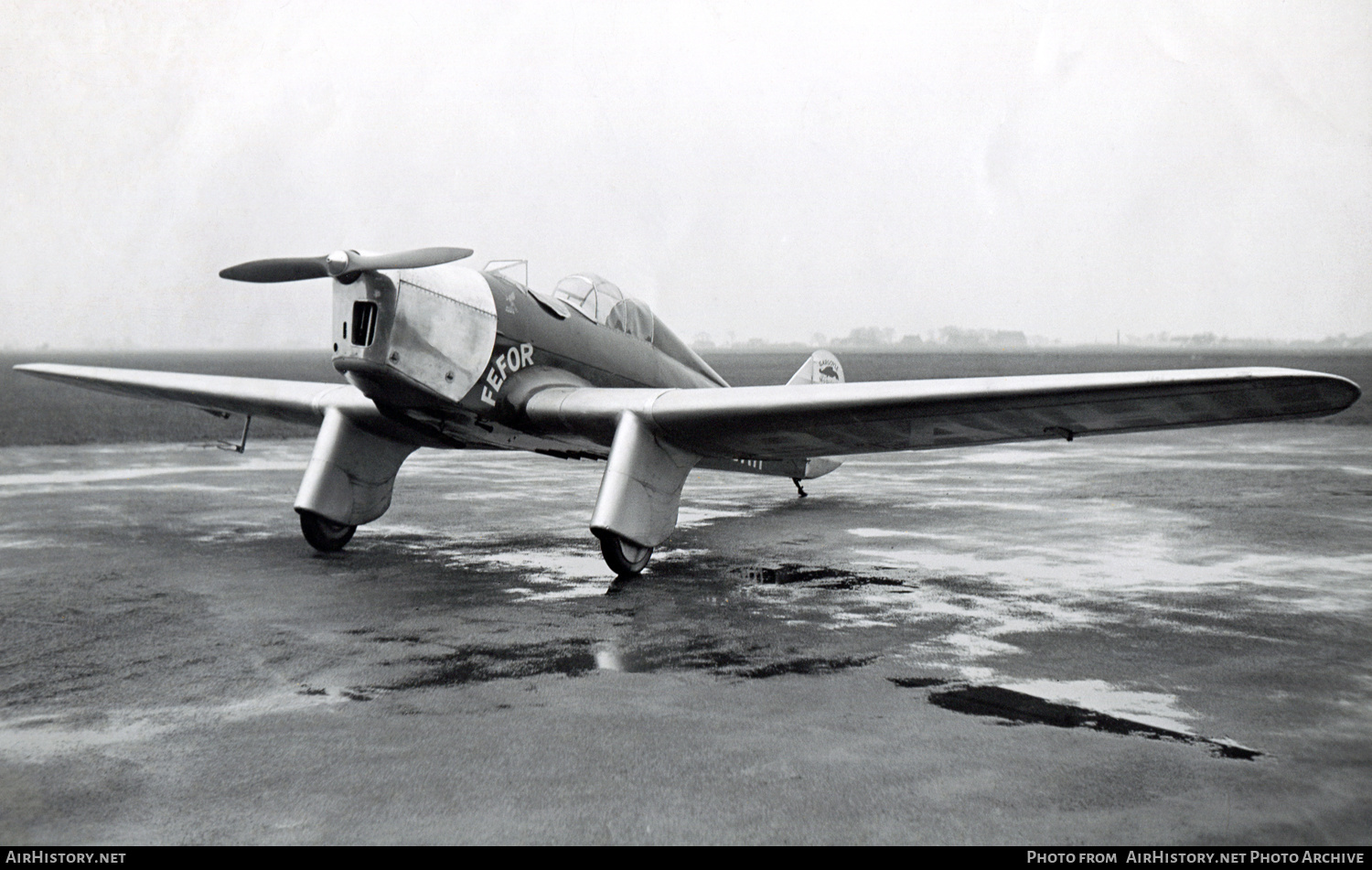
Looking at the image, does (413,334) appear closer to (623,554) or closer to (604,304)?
(623,554)

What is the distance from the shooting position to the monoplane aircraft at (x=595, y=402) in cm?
633

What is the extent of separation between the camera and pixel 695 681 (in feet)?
16.1

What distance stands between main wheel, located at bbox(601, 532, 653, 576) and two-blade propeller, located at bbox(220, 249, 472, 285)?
210 centimetres

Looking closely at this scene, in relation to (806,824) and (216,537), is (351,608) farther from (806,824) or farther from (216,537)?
(806,824)

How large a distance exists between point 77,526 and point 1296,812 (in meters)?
9.53

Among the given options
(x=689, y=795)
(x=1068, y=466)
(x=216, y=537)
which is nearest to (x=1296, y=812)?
(x=689, y=795)

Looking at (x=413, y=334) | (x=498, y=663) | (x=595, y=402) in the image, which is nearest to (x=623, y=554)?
(x=595, y=402)

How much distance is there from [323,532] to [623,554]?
2.74 meters

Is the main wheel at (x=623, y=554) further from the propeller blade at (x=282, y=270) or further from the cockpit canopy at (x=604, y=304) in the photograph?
the propeller blade at (x=282, y=270)

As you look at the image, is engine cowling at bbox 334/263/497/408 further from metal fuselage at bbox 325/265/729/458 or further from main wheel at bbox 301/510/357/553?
main wheel at bbox 301/510/357/553

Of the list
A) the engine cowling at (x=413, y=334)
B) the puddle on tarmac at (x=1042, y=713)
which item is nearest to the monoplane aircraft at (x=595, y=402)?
the engine cowling at (x=413, y=334)

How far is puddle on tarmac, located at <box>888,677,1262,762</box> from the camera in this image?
4020 millimetres

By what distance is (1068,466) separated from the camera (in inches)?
627

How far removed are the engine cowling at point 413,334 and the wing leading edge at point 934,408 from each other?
69 centimetres
